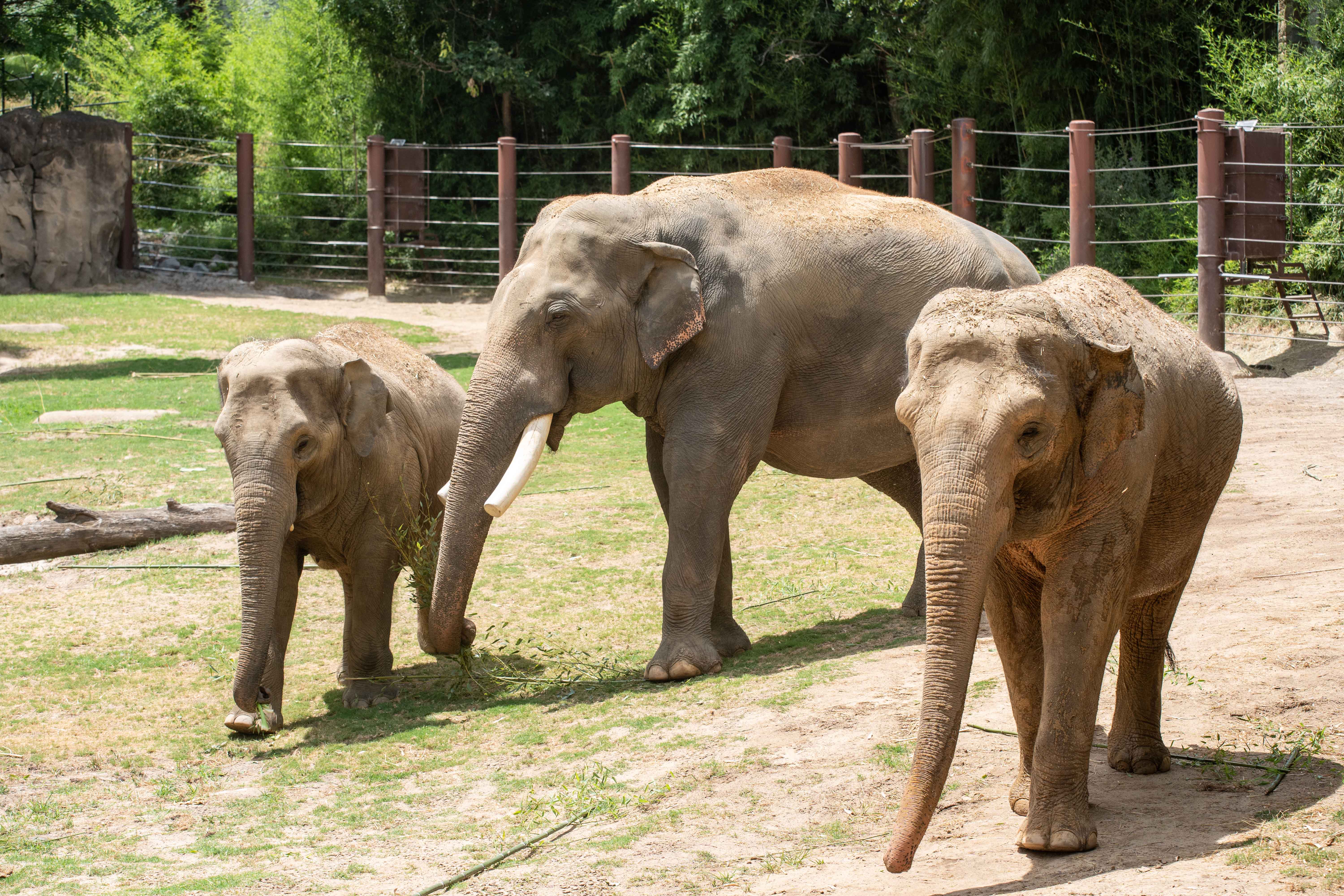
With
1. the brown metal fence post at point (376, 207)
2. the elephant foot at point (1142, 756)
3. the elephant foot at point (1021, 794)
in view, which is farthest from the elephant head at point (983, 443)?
the brown metal fence post at point (376, 207)

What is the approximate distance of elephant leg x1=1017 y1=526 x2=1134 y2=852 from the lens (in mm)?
4195

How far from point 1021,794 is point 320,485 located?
11.1 ft

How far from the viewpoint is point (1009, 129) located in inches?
851

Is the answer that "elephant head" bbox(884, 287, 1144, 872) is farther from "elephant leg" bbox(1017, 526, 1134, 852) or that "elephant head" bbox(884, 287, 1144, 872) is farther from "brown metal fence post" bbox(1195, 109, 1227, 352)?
"brown metal fence post" bbox(1195, 109, 1227, 352)

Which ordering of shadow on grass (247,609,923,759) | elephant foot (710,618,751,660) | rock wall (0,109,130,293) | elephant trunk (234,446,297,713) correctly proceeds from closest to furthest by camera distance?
1. elephant trunk (234,446,297,713)
2. shadow on grass (247,609,923,759)
3. elephant foot (710,618,751,660)
4. rock wall (0,109,130,293)

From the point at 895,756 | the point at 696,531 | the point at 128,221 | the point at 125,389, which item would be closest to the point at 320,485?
the point at 696,531

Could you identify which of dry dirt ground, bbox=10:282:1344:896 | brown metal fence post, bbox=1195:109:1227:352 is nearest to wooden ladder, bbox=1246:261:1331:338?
brown metal fence post, bbox=1195:109:1227:352

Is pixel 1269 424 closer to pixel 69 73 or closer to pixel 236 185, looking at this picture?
pixel 236 185

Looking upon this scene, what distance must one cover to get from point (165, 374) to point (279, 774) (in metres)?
10.8

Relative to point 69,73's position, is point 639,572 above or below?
below

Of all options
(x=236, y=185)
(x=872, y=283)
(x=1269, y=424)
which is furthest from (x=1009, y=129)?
(x=872, y=283)

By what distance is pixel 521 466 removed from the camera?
647cm

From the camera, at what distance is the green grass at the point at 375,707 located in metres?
5.14

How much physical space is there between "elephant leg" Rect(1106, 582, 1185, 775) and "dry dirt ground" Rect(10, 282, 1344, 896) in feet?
0.25
